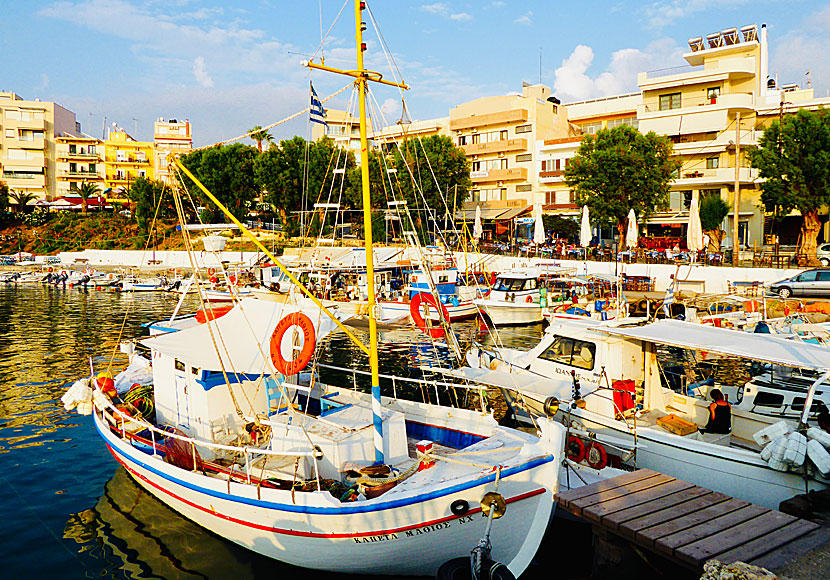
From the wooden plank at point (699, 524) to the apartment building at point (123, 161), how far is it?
105m

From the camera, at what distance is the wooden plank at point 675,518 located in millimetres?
7370

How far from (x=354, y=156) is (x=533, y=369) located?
6403 centimetres

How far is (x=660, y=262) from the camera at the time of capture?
4434 cm

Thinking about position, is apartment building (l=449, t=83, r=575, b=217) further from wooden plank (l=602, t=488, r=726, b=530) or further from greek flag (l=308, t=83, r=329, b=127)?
wooden plank (l=602, t=488, r=726, b=530)

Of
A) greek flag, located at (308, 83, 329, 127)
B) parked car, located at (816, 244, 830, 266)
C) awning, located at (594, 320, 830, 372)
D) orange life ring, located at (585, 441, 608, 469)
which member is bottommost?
orange life ring, located at (585, 441, 608, 469)

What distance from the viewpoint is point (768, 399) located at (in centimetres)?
1320

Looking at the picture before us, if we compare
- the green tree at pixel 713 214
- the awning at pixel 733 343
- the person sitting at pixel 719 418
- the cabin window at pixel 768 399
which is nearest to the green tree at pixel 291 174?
the green tree at pixel 713 214

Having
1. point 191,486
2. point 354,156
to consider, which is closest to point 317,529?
point 191,486

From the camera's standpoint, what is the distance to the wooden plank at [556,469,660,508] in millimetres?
8500

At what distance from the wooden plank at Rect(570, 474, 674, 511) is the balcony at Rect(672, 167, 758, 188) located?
162ft

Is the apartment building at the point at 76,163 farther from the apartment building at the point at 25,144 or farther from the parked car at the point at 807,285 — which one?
the parked car at the point at 807,285

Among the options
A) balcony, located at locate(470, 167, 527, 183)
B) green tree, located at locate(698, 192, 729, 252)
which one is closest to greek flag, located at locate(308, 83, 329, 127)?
green tree, located at locate(698, 192, 729, 252)

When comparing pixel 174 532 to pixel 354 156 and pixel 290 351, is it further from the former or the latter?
pixel 354 156

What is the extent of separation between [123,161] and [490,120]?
67726 mm
